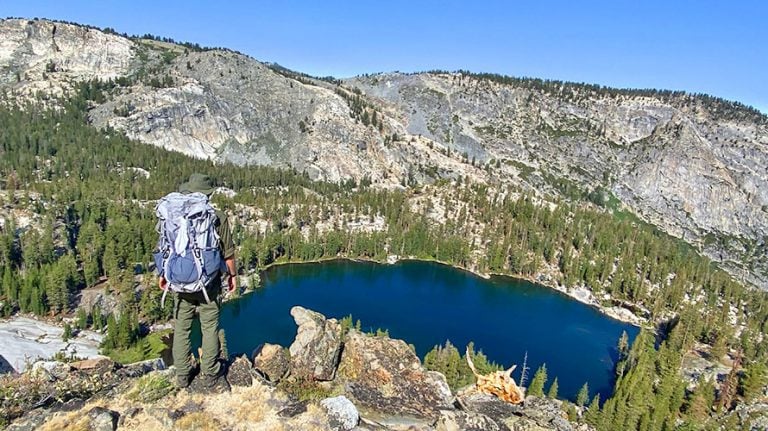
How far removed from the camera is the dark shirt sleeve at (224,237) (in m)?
11.2

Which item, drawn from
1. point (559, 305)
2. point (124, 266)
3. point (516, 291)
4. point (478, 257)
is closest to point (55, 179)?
point (124, 266)

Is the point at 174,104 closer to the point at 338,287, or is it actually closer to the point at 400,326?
the point at 338,287

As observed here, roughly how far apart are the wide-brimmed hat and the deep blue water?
196ft

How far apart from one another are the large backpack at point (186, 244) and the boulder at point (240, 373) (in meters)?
3.90

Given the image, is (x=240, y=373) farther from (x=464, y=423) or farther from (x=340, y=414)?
(x=464, y=423)

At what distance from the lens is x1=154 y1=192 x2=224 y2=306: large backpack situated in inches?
408

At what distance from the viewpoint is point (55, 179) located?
12375 centimetres

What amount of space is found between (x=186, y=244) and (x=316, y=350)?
10.1 metres

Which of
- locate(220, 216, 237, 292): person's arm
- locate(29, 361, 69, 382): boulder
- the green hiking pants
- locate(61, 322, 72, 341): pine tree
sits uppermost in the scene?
locate(220, 216, 237, 292): person's arm

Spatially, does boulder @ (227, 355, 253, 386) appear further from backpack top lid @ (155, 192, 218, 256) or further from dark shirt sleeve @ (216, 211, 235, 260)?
backpack top lid @ (155, 192, 218, 256)

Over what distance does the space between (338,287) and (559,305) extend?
5113 centimetres

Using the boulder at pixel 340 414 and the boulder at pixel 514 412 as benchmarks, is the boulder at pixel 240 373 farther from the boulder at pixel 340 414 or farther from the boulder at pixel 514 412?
the boulder at pixel 514 412

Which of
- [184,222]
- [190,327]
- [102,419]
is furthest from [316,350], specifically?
[184,222]

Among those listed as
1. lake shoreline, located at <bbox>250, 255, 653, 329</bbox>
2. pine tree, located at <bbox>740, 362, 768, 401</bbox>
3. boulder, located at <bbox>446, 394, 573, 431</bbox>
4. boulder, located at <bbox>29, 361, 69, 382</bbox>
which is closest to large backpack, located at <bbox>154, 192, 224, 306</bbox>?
boulder, located at <bbox>29, 361, 69, 382</bbox>
